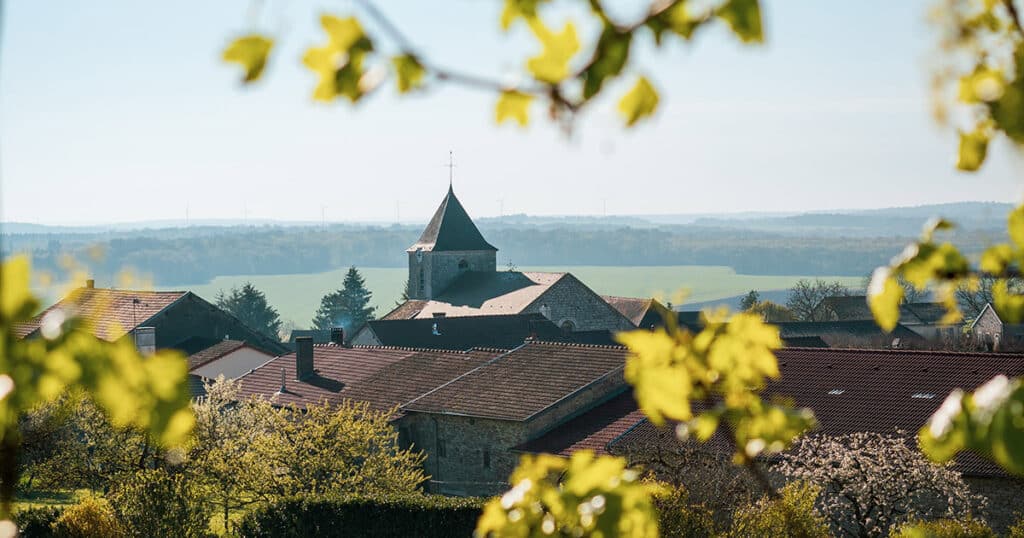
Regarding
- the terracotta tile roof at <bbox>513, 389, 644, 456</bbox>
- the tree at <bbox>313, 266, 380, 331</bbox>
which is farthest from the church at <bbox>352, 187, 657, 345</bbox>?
the tree at <bbox>313, 266, 380, 331</bbox>

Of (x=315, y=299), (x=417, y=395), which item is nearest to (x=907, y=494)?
(x=417, y=395)

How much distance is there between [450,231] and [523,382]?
44.7 m

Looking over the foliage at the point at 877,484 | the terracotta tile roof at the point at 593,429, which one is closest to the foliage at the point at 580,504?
the foliage at the point at 877,484

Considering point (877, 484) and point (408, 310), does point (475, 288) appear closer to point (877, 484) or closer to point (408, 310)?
point (408, 310)

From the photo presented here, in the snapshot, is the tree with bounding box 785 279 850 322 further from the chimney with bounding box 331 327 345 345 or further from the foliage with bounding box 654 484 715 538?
the foliage with bounding box 654 484 715 538

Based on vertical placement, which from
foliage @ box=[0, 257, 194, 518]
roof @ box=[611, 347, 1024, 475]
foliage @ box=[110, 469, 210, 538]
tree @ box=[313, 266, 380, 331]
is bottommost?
tree @ box=[313, 266, 380, 331]

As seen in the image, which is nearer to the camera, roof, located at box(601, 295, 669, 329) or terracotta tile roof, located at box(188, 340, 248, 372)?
terracotta tile roof, located at box(188, 340, 248, 372)

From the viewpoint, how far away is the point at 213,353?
43.0 m

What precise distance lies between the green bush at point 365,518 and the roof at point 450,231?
49.8m

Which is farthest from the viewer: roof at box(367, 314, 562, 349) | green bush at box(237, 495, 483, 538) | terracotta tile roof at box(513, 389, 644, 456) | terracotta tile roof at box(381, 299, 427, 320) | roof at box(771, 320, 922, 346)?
roof at box(771, 320, 922, 346)

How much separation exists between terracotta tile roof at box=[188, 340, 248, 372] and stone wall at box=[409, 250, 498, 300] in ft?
89.4

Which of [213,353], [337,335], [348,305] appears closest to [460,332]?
[337,335]

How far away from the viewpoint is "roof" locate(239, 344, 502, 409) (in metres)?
33.4

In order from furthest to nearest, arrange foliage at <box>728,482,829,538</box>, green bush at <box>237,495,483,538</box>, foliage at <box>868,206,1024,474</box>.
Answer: green bush at <box>237,495,483,538</box> → foliage at <box>728,482,829,538</box> → foliage at <box>868,206,1024,474</box>
